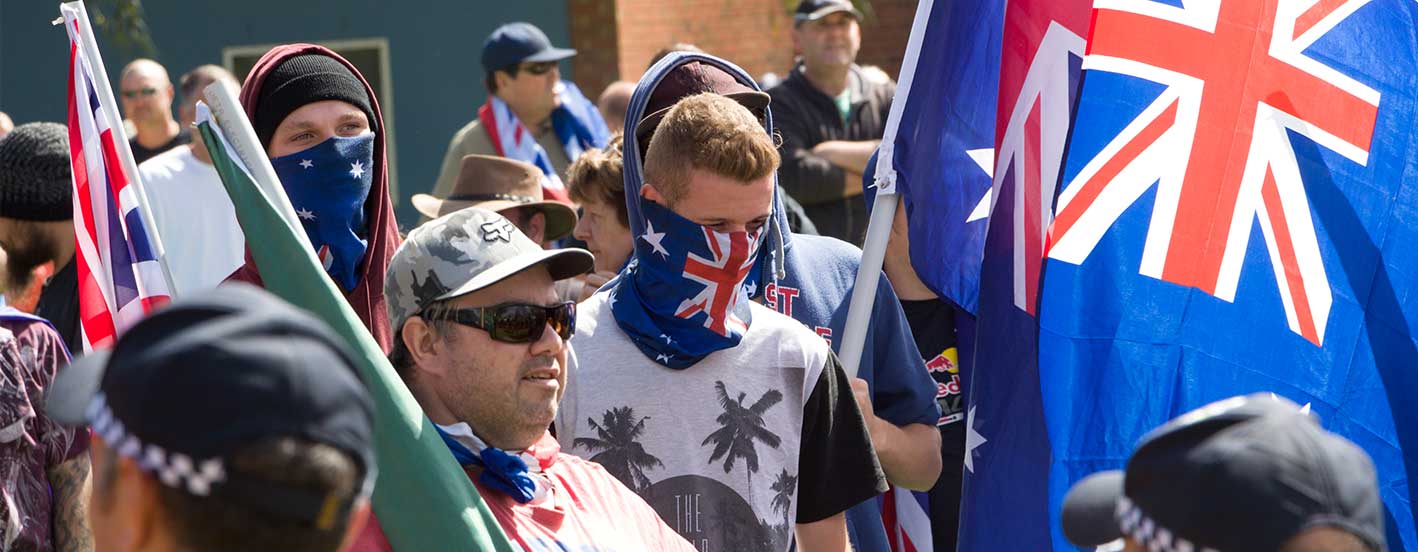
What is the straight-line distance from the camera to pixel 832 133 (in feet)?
27.3

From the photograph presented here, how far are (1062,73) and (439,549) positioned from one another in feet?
6.01

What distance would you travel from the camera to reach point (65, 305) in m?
4.63

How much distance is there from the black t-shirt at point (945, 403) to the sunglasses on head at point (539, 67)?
4.12m

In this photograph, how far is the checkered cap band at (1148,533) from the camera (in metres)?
1.89

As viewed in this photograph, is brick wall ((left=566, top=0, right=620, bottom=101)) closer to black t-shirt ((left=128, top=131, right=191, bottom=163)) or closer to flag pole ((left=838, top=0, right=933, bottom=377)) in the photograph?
black t-shirt ((left=128, top=131, right=191, bottom=163))

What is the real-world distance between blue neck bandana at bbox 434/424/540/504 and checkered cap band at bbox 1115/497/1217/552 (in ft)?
3.69

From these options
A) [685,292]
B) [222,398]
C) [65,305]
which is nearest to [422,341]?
[685,292]

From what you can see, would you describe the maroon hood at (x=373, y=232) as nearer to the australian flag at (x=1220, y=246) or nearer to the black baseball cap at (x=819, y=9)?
the australian flag at (x=1220, y=246)

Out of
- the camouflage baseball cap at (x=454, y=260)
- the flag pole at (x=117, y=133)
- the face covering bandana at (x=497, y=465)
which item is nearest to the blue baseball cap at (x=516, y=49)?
the flag pole at (x=117, y=133)

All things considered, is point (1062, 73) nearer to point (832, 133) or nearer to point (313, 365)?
point (313, 365)

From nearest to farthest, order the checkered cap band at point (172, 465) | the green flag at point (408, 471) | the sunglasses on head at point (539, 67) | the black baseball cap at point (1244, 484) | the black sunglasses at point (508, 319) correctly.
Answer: the checkered cap band at point (172, 465)
the black baseball cap at point (1244, 484)
the green flag at point (408, 471)
the black sunglasses at point (508, 319)
the sunglasses on head at point (539, 67)

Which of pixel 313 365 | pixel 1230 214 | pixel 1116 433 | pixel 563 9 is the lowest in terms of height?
pixel 563 9

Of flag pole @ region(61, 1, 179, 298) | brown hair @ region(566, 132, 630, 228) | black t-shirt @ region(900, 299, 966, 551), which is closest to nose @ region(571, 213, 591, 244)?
brown hair @ region(566, 132, 630, 228)

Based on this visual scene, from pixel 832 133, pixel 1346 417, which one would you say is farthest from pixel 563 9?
pixel 1346 417
